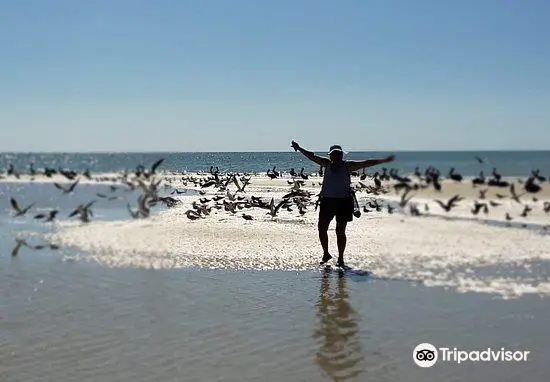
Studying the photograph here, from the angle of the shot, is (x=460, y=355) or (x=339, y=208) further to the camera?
(x=339, y=208)

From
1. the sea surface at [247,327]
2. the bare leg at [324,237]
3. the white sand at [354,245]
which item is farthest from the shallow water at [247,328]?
the bare leg at [324,237]

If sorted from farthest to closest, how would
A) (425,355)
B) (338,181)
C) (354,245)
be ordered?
(354,245)
(338,181)
(425,355)

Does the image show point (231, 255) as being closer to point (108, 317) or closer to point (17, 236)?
point (108, 317)

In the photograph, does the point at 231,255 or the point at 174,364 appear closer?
the point at 174,364

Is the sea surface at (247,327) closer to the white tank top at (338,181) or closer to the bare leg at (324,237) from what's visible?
the bare leg at (324,237)

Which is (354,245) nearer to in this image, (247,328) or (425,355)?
(247,328)

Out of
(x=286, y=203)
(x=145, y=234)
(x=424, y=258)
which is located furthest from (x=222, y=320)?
(x=286, y=203)

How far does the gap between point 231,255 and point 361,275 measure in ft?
10.0

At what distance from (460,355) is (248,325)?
7.79 feet

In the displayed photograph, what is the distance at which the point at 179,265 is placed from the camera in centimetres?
1143

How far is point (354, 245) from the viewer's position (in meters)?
14.3

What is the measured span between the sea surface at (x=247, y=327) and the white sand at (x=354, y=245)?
85cm

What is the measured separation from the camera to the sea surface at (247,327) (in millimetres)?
6020

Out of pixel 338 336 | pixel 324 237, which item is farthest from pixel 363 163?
pixel 338 336
